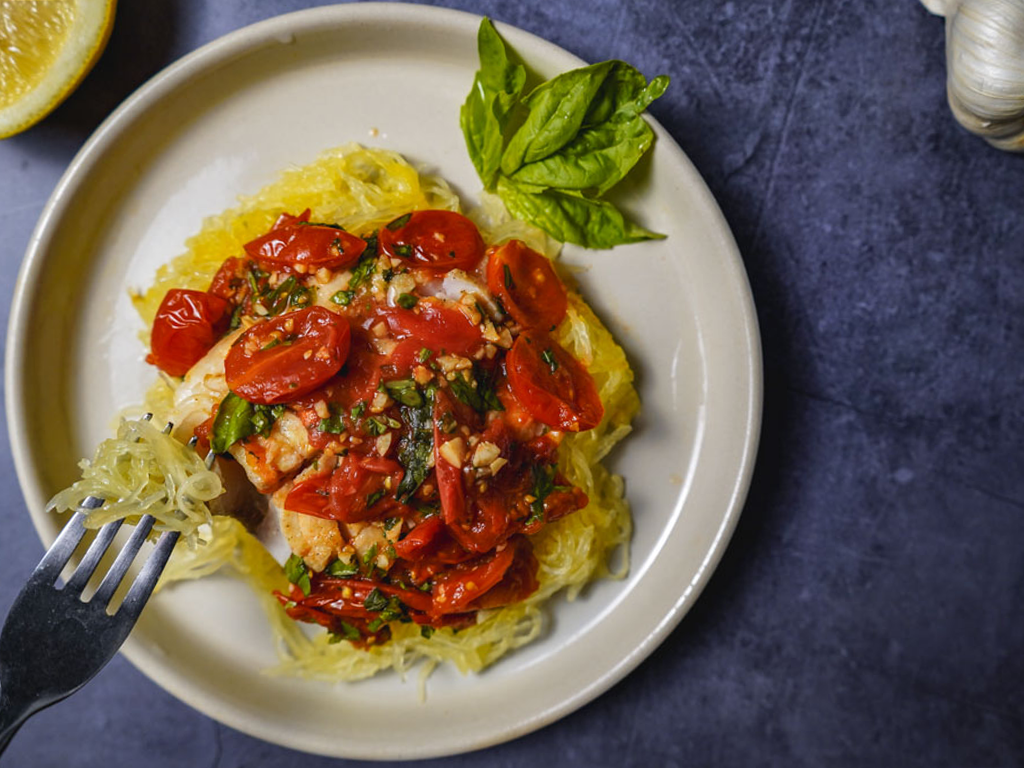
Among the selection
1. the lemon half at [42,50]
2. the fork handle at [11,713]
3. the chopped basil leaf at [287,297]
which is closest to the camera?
the fork handle at [11,713]

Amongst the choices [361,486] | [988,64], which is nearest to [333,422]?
[361,486]

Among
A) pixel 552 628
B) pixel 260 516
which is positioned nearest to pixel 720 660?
pixel 552 628

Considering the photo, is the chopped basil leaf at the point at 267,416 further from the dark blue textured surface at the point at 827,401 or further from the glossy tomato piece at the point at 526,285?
the dark blue textured surface at the point at 827,401

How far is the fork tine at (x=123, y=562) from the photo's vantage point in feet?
10.5

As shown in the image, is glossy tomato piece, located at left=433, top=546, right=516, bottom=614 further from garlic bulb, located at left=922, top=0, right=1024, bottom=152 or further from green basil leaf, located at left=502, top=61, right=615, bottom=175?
garlic bulb, located at left=922, top=0, right=1024, bottom=152

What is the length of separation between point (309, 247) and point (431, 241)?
524mm

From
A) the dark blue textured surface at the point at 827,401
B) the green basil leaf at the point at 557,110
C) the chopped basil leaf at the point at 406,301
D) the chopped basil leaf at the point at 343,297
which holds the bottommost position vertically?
the dark blue textured surface at the point at 827,401

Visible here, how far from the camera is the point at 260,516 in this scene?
356 centimetres

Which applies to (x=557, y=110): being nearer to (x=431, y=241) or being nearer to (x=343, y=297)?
(x=431, y=241)

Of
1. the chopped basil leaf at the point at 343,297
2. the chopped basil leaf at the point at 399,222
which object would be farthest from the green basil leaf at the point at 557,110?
the chopped basil leaf at the point at 343,297

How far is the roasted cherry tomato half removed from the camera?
346 centimetres

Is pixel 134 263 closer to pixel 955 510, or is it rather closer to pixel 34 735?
pixel 34 735

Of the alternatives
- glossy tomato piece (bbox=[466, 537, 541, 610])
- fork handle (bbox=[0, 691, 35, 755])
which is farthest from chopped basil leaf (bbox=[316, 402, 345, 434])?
fork handle (bbox=[0, 691, 35, 755])

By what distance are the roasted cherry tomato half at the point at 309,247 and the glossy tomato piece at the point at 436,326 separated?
1.11 feet
